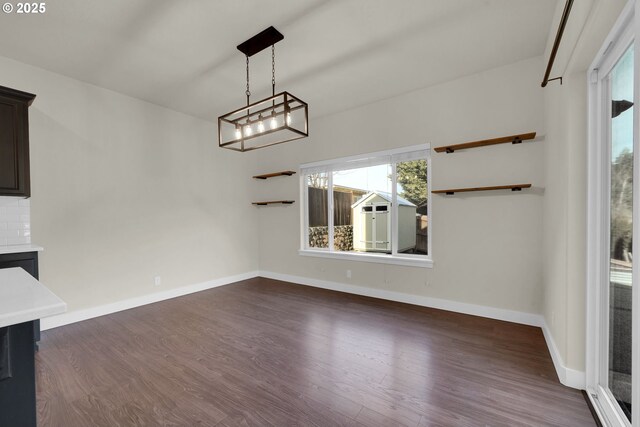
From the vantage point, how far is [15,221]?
118 inches

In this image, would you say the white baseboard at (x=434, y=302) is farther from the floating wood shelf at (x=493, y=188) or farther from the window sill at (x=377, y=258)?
the floating wood shelf at (x=493, y=188)

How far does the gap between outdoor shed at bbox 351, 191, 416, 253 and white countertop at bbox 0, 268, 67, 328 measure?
148 inches

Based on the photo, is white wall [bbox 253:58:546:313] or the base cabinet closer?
the base cabinet

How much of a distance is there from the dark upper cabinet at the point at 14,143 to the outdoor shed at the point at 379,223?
4.01 metres

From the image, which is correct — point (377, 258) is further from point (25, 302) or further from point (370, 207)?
point (25, 302)

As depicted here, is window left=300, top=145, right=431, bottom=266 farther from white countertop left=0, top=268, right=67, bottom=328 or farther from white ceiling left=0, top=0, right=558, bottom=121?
white countertop left=0, top=268, right=67, bottom=328

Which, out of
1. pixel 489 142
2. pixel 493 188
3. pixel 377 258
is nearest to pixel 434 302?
pixel 377 258

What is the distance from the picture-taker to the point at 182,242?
14.9 ft

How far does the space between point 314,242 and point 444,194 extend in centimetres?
238

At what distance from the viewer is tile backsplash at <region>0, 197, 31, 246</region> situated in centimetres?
292

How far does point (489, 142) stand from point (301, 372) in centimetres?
308

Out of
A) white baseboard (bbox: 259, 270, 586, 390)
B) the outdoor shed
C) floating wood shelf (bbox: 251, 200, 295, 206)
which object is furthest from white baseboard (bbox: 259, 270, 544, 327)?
floating wood shelf (bbox: 251, 200, 295, 206)

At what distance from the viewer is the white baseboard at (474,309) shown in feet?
6.74

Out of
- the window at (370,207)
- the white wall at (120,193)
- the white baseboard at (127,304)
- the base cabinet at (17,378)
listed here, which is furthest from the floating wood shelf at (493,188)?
the white baseboard at (127,304)
